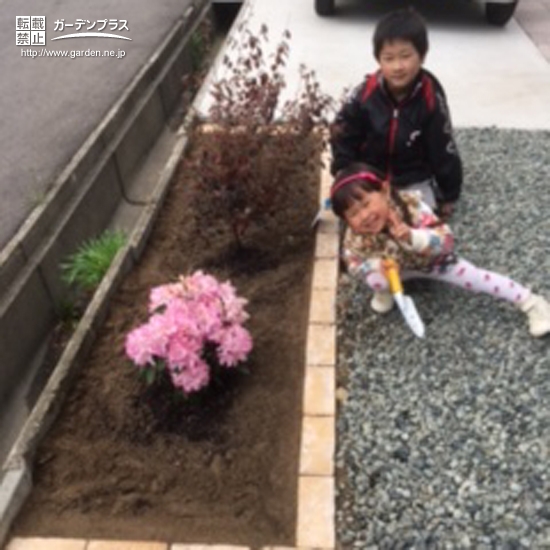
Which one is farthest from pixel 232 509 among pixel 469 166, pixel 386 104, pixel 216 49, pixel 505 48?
pixel 216 49

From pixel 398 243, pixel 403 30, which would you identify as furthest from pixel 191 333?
pixel 403 30

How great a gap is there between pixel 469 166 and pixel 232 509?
2684 millimetres

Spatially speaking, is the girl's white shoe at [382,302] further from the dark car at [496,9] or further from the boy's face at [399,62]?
the dark car at [496,9]

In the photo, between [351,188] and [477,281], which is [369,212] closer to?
[351,188]

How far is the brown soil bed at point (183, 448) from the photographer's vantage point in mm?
2316

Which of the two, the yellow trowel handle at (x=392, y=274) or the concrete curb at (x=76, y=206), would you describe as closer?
the yellow trowel handle at (x=392, y=274)

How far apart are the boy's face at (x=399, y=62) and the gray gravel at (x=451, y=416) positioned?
905mm

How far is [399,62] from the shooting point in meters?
3.01

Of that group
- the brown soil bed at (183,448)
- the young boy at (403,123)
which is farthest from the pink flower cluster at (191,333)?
the young boy at (403,123)

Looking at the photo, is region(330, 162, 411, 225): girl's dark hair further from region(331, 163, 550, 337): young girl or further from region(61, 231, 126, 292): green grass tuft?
region(61, 231, 126, 292): green grass tuft

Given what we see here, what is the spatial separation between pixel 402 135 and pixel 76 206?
2.05m

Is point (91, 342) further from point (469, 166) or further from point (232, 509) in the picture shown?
point (469, 166)

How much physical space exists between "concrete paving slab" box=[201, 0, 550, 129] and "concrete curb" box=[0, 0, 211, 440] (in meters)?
0.61

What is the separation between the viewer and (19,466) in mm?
2447
